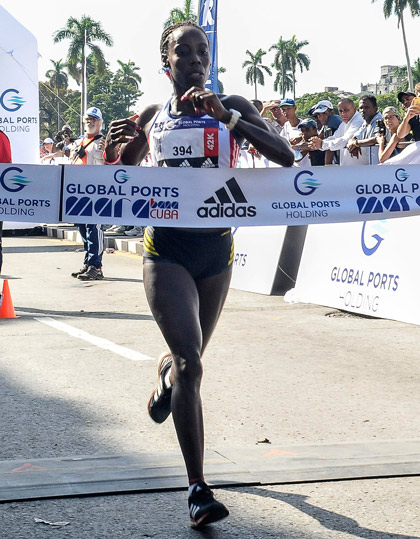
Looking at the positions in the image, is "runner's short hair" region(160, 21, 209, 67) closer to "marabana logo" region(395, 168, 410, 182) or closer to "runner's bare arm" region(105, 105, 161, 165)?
"runner's bare arm" region(105, 105, 161, 165)

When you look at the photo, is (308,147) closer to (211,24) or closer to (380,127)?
(380,127)

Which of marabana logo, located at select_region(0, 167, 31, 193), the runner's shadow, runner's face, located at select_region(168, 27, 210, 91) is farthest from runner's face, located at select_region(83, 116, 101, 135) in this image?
the runner's shadow

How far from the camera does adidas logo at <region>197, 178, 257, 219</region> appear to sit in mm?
4617

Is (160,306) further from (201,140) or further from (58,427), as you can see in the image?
(58,427)

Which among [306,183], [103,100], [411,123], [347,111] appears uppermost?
[103,100]

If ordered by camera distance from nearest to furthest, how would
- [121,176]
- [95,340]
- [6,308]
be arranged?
[121,176], [95,340], [6,308]

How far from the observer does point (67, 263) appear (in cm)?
1634

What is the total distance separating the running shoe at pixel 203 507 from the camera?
3.80 metres

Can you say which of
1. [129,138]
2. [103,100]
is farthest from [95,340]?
[103,100]

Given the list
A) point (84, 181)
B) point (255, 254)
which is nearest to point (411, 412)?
point (84, 181)

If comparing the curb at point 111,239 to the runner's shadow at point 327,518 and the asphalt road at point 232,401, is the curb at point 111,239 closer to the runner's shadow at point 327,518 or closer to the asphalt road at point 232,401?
the asphalt road at point 232,401

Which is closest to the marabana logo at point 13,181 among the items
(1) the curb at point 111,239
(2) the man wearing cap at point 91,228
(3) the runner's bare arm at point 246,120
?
(3) the runner's bare arm at point 246,120

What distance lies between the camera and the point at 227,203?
471cm

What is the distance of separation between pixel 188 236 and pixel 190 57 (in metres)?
0.77
